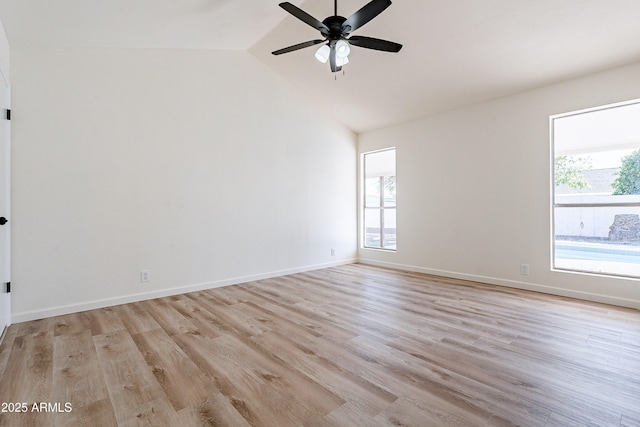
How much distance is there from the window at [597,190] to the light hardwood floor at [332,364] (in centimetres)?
63

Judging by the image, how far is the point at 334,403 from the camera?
1.74 metres

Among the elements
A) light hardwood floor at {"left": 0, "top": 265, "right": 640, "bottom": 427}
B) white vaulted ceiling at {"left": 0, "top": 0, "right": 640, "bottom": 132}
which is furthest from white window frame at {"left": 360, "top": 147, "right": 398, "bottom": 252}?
light hardwood floor at {"left": 0, "top": 265, "right": 640, "bottom": 427}

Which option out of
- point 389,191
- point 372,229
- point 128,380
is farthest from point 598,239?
point 128,380

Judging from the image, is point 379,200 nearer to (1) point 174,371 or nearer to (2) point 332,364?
(2) point 332,364

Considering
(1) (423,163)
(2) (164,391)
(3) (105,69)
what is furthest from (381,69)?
(2) (164,391)

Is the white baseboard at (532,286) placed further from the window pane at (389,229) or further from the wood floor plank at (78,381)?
the wood floor plank at (78,381)

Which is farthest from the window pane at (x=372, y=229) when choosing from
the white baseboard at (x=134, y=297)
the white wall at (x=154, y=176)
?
the white baseboard at (x=134, y=297)

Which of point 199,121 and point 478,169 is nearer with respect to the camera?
point 199,121

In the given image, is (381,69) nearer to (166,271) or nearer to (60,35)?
(60,35)

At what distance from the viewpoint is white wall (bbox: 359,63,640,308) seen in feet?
12.0

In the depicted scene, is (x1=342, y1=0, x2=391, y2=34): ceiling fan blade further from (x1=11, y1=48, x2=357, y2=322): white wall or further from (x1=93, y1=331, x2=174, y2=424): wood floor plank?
(x1=93, y1=331, x2=174, y2=424): wood floor plank

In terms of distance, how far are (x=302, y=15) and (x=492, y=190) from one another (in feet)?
11.2

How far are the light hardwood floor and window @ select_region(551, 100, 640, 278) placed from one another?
0.63 m

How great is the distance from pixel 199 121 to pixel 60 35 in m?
1.56
